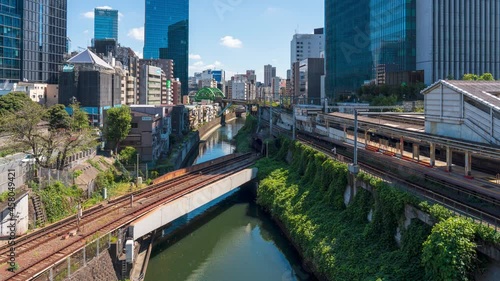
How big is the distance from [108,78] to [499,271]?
52.8 meters

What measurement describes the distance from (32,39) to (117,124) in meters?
50.3

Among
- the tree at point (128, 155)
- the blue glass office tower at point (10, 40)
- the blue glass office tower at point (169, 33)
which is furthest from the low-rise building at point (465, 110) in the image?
the blue glass office tower at point (169, 33)

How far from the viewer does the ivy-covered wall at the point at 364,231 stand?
13531 mm

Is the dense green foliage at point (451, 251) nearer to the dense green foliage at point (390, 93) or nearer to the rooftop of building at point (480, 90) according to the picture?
the rooftop of building at point (480, 90)

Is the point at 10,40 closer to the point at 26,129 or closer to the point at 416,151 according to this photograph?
the point at 26,129

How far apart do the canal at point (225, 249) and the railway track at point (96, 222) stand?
7.80ft

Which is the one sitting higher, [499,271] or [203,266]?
[499,271]

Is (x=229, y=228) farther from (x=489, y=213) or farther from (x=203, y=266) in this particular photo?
(x=489, y=213)

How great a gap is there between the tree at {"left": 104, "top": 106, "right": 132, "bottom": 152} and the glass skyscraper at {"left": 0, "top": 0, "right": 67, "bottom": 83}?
1722 inches

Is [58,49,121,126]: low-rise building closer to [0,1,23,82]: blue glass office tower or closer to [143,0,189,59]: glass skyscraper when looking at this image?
[0,1,23,82]: blue glass office tower

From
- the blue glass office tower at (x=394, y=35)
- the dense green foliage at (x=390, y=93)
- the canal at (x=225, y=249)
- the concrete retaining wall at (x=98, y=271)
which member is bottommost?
the canal at (x=225, y=249)

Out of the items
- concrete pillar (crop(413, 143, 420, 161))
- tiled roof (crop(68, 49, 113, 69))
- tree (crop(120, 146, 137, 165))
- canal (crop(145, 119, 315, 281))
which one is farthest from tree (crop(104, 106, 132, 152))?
concrete pillar (crop(413, 143, 420, 161))

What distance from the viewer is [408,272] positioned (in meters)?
15.5

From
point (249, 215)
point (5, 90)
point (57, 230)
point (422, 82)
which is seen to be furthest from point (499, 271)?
point (5, 90)
